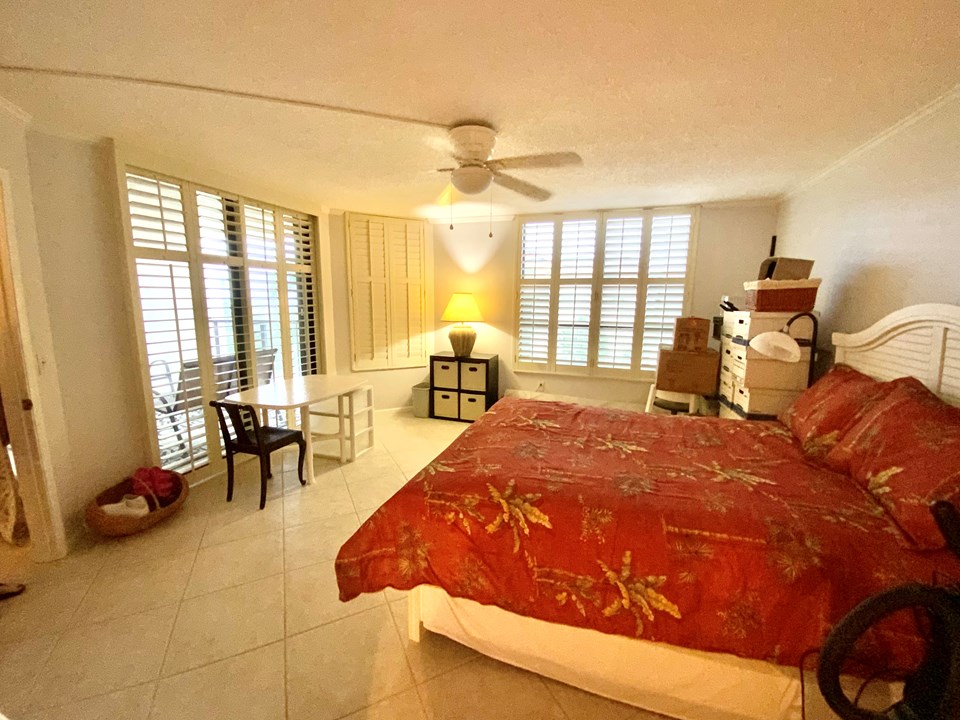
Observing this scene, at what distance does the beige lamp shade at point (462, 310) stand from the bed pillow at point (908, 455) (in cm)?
319

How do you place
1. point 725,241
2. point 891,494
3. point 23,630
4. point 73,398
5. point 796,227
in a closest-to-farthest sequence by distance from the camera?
1. point 891,494
2. point 23,630
3. point 73,398
4. point 796,227
5. point 725,241

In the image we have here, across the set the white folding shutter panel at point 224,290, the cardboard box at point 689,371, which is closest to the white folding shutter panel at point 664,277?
the cardboard box at point 689,371

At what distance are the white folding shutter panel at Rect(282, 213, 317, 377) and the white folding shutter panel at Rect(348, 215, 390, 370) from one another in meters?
0.44

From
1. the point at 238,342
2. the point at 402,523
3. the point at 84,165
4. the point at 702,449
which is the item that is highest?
the point at 84,165

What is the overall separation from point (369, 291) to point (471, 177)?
99.5 inches

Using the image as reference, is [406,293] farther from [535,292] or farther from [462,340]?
[535,292]

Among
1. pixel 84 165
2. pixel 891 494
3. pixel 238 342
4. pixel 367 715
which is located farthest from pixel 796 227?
pixel 84 165

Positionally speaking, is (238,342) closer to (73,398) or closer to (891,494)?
(73,398)

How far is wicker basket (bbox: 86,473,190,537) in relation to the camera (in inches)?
82.4

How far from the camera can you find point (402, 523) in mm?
1453

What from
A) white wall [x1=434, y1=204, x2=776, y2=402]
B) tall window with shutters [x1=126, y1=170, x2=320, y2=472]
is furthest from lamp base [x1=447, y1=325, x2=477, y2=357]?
tall window with shutters [x1=126, y1=170, x2=320, y2=472]

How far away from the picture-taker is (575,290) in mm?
4141

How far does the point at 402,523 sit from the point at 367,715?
0.62m

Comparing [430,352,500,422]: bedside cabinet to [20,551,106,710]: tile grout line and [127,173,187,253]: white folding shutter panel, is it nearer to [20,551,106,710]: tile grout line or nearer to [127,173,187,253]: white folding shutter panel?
[127,173,187,253]: white folding shutter panel
